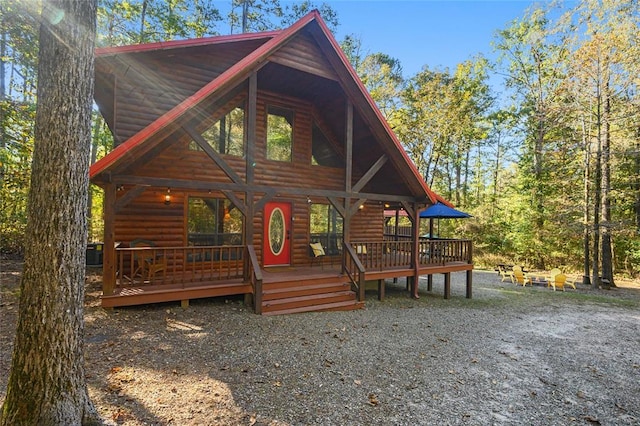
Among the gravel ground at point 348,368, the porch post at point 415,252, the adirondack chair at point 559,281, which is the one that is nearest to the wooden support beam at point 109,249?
the gravel ground at point 348,368

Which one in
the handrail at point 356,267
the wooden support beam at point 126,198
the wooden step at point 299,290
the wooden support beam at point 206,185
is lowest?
the wooden step at point 299,290

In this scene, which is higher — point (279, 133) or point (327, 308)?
point (279, 133)

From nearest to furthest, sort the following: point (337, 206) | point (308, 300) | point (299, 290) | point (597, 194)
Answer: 1. point (308, 300)
2. point (299, 290)
3. point (337, 206)
4. point (597, 194)

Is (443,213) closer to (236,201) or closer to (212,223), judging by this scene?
(212,223)

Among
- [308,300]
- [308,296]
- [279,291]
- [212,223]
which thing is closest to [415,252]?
[308,296]

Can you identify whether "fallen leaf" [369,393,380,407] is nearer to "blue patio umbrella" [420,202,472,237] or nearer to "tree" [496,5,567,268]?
"blue patio umbrella" [420,202,472,237]

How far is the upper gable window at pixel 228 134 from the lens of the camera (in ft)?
30.7

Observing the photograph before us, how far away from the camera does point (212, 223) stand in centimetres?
933

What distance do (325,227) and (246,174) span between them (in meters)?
4.71

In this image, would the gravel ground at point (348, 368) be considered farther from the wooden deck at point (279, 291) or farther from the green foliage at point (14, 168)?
the green foliage at point (14, 168)

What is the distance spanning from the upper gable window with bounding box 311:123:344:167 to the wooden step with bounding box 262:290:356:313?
4.81 metres

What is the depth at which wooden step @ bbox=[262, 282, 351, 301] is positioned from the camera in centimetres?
739

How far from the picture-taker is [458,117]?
22781 millimetres

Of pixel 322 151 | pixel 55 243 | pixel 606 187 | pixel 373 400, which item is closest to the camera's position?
pixel 55 243
